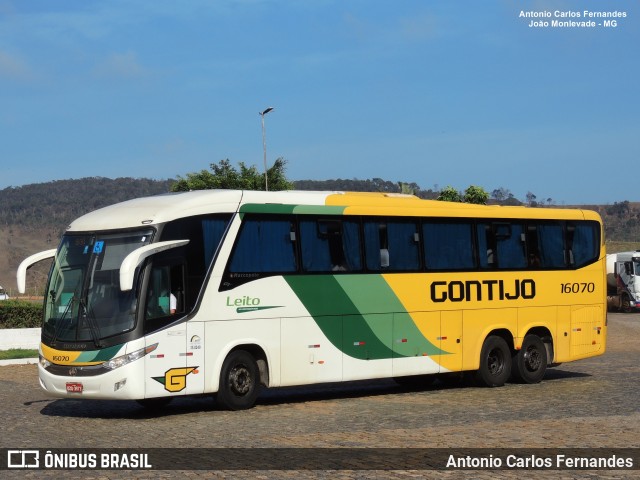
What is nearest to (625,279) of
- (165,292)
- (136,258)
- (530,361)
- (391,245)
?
(530,361)

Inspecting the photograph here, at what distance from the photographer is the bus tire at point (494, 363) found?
907 inches

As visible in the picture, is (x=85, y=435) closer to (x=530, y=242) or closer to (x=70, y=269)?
(x=70, y=269)

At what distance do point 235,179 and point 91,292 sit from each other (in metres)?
54.2

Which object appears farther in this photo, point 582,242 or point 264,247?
point 582,242

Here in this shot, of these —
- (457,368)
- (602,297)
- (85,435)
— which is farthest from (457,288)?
(85,435)

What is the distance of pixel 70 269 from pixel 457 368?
8308 mm

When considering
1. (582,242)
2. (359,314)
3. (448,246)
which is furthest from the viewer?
(582,242)

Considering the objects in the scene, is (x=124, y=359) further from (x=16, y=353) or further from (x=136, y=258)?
(x=16, y=353)

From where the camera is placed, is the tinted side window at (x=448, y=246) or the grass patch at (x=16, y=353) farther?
the grass patch at (x=16, y=353)

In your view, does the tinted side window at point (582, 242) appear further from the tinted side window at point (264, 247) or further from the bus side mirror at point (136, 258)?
the bus side mirror at point (136, 258)

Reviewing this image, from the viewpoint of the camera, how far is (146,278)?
1764cm

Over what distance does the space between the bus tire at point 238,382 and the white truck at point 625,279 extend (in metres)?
47.0

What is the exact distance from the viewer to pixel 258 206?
19328 millimetres

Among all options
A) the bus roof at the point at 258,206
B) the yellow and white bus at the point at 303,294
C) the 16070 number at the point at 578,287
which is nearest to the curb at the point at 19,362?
the yellow and white bus at the point at 303,294
